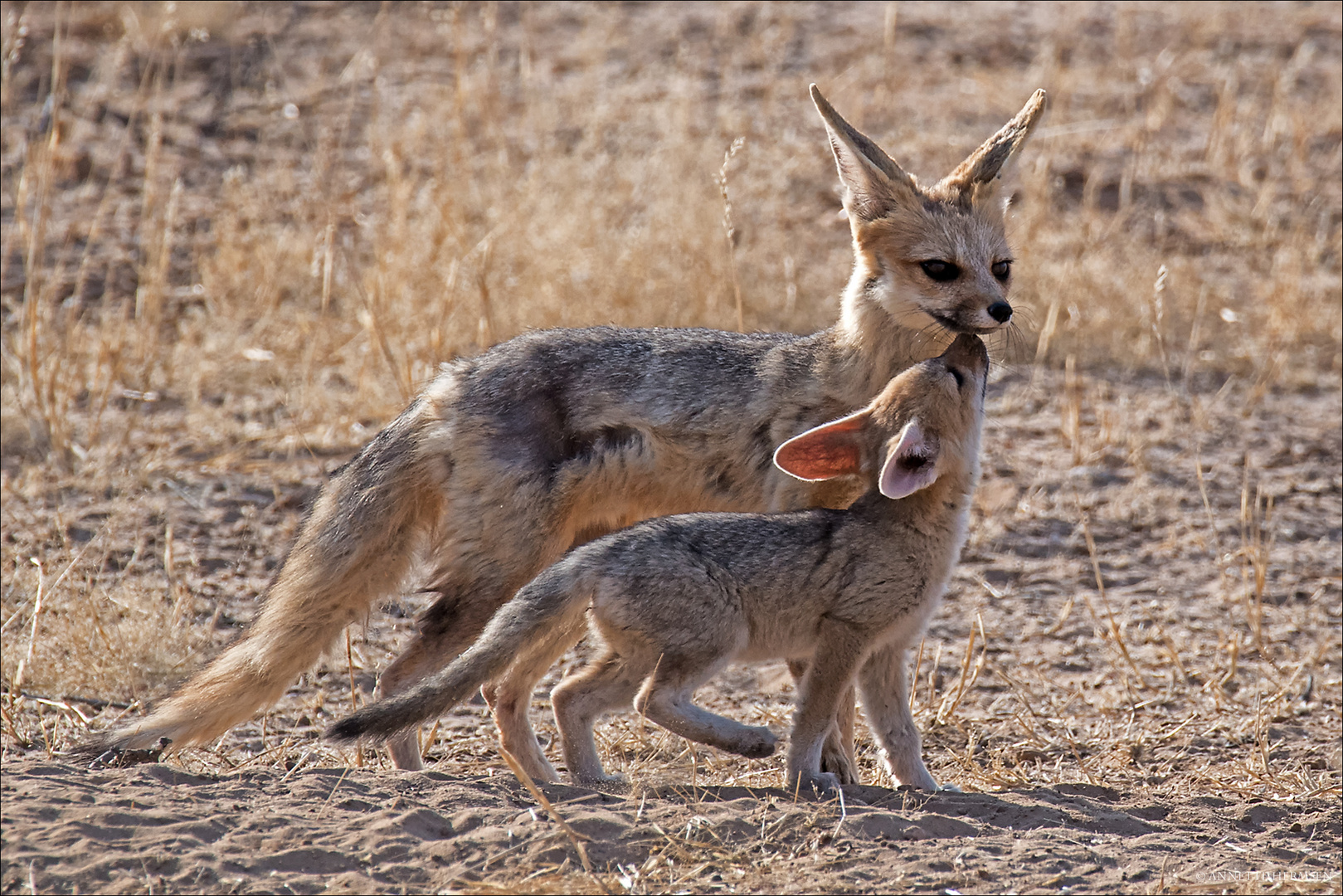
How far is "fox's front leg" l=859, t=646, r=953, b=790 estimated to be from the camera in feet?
15.1

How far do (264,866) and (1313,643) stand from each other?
4871 mm

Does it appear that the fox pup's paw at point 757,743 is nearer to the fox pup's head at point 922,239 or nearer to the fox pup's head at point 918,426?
the fox pup's head at point 918,426

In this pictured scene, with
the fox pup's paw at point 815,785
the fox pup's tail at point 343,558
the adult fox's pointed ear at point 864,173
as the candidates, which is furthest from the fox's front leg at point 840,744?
the adult fox's pointed ear at point 864,173

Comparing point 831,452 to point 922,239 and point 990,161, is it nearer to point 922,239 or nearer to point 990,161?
point 922,239

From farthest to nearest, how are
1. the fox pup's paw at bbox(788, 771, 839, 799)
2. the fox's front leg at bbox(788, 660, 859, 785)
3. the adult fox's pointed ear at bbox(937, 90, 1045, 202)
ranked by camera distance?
the adult fox's pointed ear at bbox(937, 90, 1045, 202) < the fox's front leg at bbox(788, 660, 859, 785) < the fox pup's paw at bbox(788, 771, 839, 799)

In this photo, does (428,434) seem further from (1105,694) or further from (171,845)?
(1105,694)

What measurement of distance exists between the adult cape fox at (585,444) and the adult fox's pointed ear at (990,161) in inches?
2.4

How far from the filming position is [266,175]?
1100 centimetres

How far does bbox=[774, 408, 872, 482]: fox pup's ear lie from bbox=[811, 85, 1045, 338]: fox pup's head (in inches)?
23.7

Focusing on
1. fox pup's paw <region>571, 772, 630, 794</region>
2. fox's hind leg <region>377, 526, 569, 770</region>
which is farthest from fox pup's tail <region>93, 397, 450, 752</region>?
fox pup's paw <region>571, 772, 630, 794</region>

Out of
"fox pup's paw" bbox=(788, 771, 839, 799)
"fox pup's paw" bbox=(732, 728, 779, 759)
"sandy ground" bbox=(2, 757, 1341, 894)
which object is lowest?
"fox pup's paw" bbox=(788, 771, 839, 799)

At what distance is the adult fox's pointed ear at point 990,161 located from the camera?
536 cm

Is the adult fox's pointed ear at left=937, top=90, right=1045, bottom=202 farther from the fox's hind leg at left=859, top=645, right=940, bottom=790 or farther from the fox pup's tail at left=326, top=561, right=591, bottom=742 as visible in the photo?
the fox pup's tail at left=326, top=561, right=591, bottom=742

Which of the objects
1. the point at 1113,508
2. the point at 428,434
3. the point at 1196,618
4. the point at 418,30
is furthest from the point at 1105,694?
the point at 418,30
